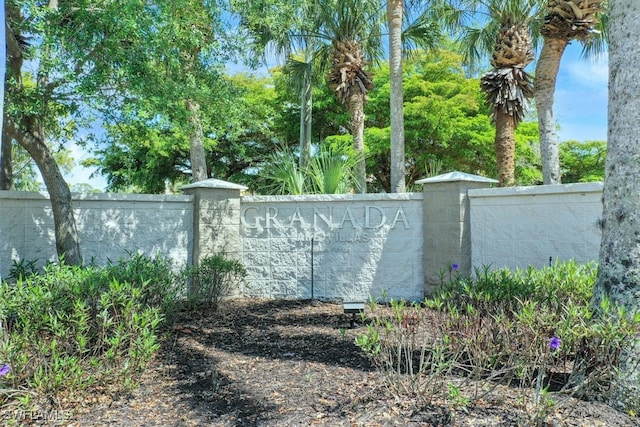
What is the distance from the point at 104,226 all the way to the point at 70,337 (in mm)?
3449

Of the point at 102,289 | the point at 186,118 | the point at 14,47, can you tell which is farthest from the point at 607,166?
the point at 14,47

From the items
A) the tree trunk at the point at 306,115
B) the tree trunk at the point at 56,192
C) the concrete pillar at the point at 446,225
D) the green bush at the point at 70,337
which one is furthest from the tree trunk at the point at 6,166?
the tree trunk at the point at 306,115

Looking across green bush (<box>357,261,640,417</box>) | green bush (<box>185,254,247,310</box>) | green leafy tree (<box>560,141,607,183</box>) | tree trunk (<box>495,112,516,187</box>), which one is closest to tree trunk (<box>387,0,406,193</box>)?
tree trunk (<box>495,112,516,187</box>)

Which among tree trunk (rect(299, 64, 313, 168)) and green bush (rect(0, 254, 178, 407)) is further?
tree trunk (rect(299, 64, 313, 168))

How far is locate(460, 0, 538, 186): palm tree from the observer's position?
421 inches

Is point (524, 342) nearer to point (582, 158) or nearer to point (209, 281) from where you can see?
point (209, 281)

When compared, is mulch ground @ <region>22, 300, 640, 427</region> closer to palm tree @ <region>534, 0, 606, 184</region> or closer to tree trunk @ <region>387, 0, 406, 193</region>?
tree trunk @ <region>387, 0, 406, 193</region>

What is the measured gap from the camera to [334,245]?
7.58 meters

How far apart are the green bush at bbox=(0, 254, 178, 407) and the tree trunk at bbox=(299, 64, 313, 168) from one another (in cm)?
1067

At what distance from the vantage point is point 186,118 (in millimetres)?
6523

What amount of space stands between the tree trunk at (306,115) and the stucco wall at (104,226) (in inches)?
290

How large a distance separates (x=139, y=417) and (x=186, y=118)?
13.7 ft

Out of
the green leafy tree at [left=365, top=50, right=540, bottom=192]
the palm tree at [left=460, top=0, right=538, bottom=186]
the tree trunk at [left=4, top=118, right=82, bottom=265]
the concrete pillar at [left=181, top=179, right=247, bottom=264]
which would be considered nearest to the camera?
the tree trunk at [left=4, top=118, right=82, bottom=265]

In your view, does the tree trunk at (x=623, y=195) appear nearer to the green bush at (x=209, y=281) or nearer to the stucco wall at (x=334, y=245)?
the stucco wall at (x=334, y=245)
